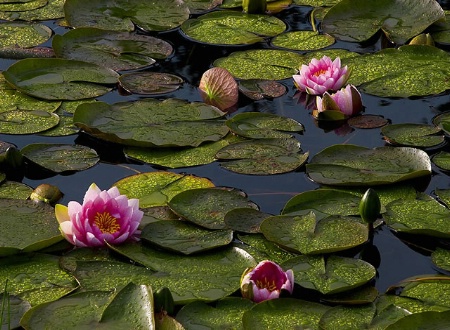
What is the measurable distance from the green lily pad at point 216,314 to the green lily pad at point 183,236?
0.28 m

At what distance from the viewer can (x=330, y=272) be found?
9.03 feet

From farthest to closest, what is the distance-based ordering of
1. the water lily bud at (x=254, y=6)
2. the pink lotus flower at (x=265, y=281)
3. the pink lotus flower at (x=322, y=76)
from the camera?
1. the water lily bud at (x=254, y=6)
2. the pink lotus flower at (x=322, y=76)
3. the pink lotus flower at (x=265, y=281)

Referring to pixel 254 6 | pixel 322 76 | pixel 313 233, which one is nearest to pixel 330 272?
pixel 313 233

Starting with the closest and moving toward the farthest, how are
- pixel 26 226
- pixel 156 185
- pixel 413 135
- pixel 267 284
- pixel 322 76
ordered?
pixel 267 284 < pixel 26 226 < pixel 156 185 < pixel 413 135 < pixel 322 76

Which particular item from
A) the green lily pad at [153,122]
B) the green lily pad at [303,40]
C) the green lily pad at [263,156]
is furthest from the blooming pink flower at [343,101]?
the green lily pad at [303,40]

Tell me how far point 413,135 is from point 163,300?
153 cm

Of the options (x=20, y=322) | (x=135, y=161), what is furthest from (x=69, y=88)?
(x=20, y=322)

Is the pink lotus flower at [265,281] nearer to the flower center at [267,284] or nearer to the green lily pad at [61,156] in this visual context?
the flower center at [267,284]

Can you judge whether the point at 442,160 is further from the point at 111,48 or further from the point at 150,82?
the point at 111,48

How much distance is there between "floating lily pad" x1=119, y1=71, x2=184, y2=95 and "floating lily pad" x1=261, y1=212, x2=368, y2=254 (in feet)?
4.01

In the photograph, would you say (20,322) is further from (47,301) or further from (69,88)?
(69,88)

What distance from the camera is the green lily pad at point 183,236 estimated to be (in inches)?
113

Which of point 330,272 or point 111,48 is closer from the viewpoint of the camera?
point 330,272

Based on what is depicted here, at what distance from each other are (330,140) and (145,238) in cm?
107
